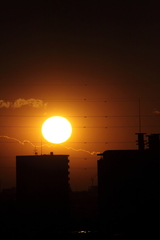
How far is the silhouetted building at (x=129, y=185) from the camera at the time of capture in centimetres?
5591

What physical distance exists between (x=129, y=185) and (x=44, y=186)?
28047 millimetres

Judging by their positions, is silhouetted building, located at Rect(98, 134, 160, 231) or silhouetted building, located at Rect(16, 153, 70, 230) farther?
silhouetted building, located at Rect(16, 153, 70, 230)

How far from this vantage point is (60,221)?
7756 cm

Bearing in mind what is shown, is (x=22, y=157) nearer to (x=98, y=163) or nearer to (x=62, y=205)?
(x=62, y=205)

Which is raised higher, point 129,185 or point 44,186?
point 129,185

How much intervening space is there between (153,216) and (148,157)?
352 inches

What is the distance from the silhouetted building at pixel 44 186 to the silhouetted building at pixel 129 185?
2077 centimetres

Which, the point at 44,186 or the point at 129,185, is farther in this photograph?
the point at 44,186

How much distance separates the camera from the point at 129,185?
58.5 metres

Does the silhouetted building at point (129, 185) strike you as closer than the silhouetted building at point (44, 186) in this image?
Yes

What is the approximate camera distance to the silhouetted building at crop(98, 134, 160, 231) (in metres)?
55.9

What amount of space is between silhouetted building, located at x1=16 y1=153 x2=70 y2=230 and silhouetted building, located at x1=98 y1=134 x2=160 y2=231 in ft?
68.1

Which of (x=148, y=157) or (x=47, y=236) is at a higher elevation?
(x=148, y=157)

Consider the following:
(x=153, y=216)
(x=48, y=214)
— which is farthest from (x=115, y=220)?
(x=48, y=214)
